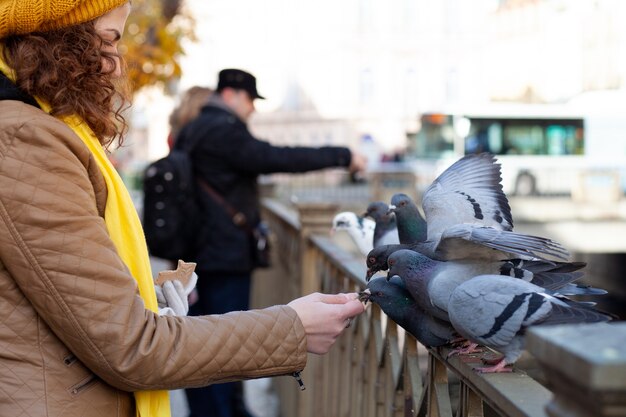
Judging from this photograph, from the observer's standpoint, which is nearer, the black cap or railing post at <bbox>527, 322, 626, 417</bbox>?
railing post at <bbox>527, 322, 626, 417</bbox>

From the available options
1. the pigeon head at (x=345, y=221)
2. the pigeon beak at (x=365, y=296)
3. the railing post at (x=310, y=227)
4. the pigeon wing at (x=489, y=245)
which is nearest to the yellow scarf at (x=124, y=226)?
the pigeon beak at (x=365, y=296)

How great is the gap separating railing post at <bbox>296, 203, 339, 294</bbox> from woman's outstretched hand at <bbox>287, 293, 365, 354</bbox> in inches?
121

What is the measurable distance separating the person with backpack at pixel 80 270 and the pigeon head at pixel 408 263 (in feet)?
0.93

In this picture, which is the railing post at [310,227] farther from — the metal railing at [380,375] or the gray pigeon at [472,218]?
the gray pigeon at [472,218]

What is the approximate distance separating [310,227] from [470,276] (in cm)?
336

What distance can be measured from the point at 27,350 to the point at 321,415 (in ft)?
10.3

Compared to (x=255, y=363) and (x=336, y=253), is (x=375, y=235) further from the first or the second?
(x=255, y=363)

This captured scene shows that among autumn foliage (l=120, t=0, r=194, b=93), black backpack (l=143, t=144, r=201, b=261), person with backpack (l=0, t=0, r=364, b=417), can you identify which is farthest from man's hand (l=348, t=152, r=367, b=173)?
autumn foliage (l=120, t=0, r=194, b=93)

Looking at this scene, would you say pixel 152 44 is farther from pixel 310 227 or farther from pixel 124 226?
pixel 124 226

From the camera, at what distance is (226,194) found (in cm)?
550

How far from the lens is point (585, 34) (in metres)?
45.0

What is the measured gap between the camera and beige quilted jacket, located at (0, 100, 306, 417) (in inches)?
76.8

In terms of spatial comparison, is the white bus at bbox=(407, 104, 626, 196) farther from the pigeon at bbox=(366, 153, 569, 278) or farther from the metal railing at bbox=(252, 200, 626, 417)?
the pigeon at bbox=(366, 153, 569, 278)

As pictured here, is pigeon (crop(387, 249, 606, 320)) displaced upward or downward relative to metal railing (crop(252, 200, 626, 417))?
upward
